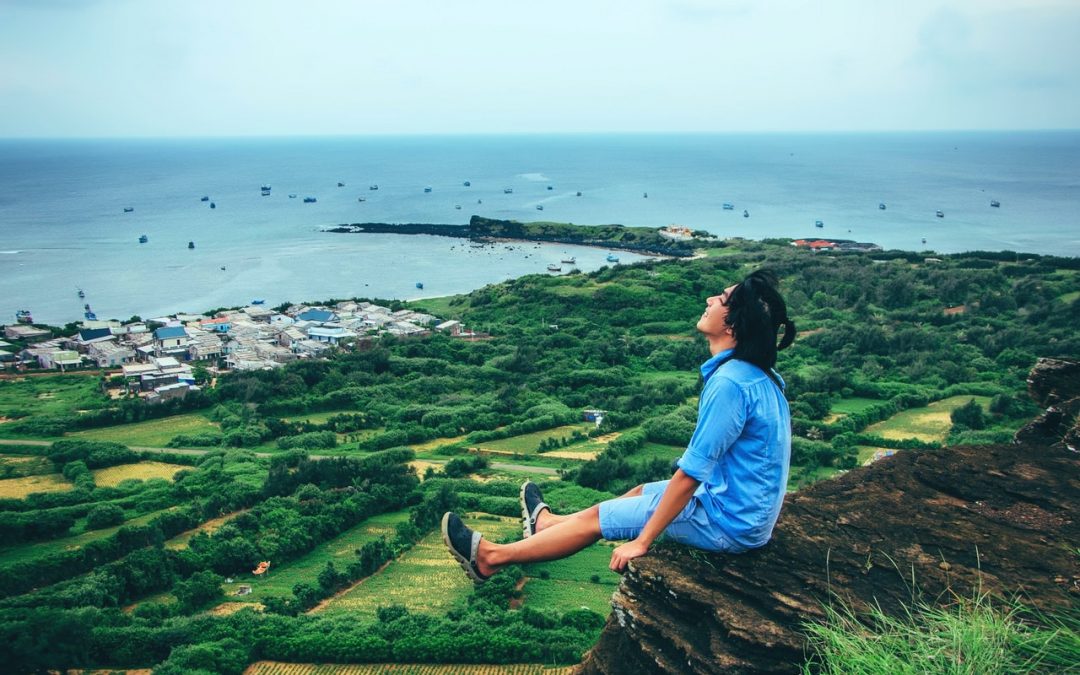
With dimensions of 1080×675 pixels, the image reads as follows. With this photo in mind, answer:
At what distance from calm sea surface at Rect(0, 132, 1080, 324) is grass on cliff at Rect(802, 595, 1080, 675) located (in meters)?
52.7

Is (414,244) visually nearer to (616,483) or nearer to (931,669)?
(616,483)

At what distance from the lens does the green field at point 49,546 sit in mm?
19125

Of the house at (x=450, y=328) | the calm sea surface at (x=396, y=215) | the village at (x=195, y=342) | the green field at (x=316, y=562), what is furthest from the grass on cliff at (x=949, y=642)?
the calm sea surface at (x=396, y=215)

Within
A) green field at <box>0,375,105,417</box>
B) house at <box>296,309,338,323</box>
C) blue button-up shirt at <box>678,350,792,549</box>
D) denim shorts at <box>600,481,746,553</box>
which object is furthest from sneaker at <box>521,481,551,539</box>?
house at <box>296,309,338,323</box>

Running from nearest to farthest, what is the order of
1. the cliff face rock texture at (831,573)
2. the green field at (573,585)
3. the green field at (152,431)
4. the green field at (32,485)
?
the cliff face rock texture at (831,573), the green field at (573,585), the green field at (32,485), the green field at (152,431)

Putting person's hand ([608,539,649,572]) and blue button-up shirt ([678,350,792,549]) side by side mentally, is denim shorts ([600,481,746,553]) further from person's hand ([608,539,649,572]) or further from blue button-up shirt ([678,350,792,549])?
person's hand ([608,539,649,572])

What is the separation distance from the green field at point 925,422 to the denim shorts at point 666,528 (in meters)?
A: 22.6

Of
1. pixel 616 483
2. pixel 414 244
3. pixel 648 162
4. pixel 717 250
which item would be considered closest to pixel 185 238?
pixel 414 244

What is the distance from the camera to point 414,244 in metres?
74.9

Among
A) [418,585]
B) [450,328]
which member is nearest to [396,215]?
[450,328]

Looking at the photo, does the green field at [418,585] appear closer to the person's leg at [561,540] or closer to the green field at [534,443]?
the green field at [534,443]

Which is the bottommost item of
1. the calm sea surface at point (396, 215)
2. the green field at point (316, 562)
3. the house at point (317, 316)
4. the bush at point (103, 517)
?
the green field at point (316, 562)

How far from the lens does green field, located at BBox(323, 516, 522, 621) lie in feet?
54.8

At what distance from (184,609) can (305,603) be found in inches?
102
